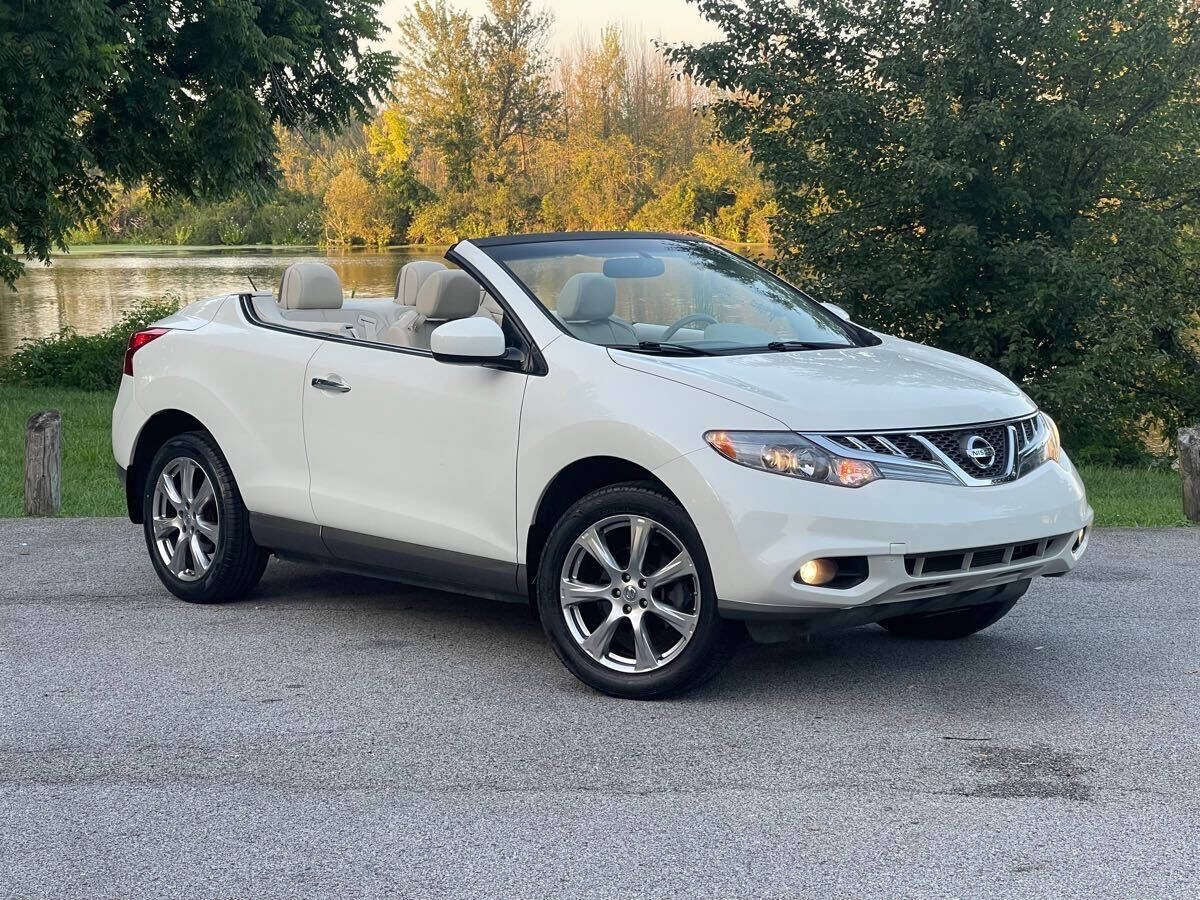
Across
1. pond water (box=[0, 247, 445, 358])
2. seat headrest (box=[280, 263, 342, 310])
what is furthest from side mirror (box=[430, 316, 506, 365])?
pond water (box=[0, 247, 445, 358])

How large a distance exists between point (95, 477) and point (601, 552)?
28.8ft

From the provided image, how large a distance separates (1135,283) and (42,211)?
12568 mm

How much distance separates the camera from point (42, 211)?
18031mm

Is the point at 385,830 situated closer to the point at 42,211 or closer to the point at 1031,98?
the point at 1031,98

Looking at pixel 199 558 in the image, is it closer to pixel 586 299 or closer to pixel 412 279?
pixel 412 279

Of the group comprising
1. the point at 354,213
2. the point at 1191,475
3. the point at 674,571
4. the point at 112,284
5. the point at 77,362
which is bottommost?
the point at 354,213

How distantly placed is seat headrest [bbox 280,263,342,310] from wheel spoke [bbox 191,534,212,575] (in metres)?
1.20

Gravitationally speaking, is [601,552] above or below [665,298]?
below

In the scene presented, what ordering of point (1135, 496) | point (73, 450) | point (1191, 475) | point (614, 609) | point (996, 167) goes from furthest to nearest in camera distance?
point (996, 167) → point (73, 450) → point (1135, 496) → point (1191, 475) → point (614, 609)

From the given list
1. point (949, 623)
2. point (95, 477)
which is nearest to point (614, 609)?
point (949, 623)

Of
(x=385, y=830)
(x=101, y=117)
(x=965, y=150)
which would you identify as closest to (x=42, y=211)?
(x=101, y=117)

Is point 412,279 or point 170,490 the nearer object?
point 412,279

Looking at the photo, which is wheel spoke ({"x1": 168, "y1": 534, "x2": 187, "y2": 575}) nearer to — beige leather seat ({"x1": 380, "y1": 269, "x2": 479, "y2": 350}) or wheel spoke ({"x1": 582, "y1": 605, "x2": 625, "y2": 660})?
beige leather seat ({"x1": 380, "y1": 269, "x2": 479, "y2": 350})

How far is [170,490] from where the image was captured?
7.25 metres
